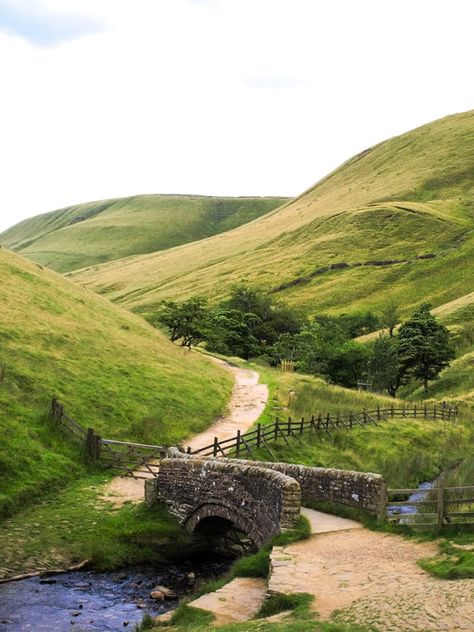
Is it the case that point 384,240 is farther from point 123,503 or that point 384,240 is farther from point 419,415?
point 123,503

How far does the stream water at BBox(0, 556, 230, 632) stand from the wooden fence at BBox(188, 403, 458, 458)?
24.3ft

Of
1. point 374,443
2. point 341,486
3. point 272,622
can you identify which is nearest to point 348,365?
point 374,443

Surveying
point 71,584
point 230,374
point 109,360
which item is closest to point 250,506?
point 71,584

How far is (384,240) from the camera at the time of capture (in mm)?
146500

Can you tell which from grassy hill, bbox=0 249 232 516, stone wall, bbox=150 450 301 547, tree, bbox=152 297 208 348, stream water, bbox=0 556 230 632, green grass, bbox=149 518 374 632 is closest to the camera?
green grass, bbox=149 518 374 632

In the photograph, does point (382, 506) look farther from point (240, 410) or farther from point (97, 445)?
A: point (240, 410)

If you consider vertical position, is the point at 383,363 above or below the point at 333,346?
below

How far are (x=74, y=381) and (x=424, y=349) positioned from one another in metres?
39.2

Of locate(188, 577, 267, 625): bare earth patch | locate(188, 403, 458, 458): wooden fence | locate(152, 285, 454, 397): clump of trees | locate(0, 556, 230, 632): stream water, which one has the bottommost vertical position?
locate(0, 556, 230, 632): stream water

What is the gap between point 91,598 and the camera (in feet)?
70.3

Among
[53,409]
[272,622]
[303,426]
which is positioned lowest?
[272,622]

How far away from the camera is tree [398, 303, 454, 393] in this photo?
68812mm

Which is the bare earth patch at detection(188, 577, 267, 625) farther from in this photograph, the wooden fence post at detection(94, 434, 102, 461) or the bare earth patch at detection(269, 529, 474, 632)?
the wooden fence post at detection(94, 434, 102, 461)

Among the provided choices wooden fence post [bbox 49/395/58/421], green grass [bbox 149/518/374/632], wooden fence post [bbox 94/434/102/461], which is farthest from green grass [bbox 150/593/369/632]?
wooden fence post [bbox 49/395/58/421]
